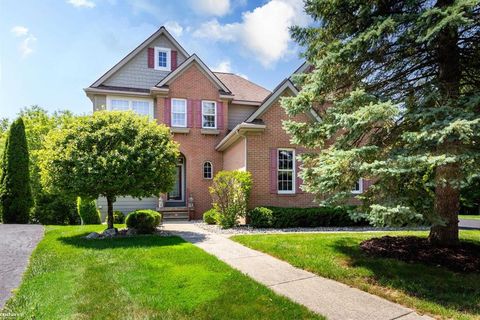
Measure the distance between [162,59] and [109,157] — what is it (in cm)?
1057

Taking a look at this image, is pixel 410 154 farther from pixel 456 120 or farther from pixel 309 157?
pixel 309 157

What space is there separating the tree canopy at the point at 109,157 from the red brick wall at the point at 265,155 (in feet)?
12.6

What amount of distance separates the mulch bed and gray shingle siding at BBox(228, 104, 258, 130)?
1170 centimetres

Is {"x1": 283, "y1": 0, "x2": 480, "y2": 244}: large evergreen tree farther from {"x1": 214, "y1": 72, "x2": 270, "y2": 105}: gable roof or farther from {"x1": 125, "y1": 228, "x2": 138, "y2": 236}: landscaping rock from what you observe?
{"x1": 214, "y1": 72, "x2": 270, "y2": 105}: gable roof

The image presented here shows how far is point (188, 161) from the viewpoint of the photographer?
17.3 m

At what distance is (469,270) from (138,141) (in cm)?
911

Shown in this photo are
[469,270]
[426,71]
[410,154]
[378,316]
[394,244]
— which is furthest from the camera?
[394,244]

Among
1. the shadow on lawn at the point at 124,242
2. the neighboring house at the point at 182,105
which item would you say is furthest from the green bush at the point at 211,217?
the shadow on lawn at the point at 124,242

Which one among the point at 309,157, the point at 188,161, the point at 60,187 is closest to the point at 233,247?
the point at 309,157

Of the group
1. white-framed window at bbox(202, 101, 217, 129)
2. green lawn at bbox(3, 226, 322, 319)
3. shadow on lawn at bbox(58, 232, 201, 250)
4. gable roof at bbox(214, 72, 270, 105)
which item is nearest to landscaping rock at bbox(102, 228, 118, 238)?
shadow on lawn at bbox(58, 232, 201, 250)

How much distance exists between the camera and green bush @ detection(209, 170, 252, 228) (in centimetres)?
1266

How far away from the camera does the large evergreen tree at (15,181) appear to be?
13969mm

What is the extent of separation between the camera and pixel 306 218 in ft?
42.5

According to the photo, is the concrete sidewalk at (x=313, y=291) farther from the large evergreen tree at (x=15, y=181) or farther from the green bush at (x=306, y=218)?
the large evergreen tree at (x=15, y=181)
